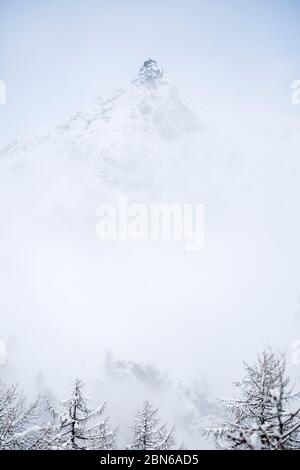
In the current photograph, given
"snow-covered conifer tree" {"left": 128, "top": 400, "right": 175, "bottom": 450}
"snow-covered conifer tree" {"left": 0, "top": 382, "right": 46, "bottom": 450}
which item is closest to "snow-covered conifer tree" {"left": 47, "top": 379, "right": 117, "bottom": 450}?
"snow-covered conifer tree" {"left": 0, "top": 382, "right": 46, "bottom": 450}

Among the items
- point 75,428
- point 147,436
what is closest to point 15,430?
point 75,428

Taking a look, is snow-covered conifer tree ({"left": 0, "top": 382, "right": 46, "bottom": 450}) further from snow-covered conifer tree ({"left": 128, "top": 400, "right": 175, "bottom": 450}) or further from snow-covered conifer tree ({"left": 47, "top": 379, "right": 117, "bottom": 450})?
snow-covered conifer tree ({"left": 128, "top": 400, "right": 175, "bottom": 450})

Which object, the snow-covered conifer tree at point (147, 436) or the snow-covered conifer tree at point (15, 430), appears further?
the snow-covered conifer tree at point (147, 436)

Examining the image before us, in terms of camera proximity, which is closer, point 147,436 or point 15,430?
point 15,430

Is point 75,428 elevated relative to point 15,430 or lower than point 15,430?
elevated

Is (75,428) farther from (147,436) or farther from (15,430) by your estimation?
(147,436)

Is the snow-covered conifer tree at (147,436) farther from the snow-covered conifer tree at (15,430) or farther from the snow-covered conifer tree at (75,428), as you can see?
the snow-covered conifer tree at (15,430)

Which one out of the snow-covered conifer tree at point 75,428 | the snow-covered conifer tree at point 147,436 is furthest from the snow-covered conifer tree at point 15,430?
the snow-covered conifer tree at point 147,436
